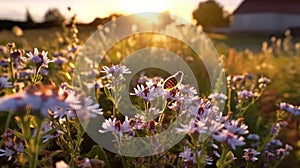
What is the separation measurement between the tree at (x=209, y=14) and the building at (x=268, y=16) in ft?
14.5

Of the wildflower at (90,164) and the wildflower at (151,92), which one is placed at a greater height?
the wildflower at (151,92)

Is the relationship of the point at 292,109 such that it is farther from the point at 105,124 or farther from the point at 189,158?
the point at 105,124

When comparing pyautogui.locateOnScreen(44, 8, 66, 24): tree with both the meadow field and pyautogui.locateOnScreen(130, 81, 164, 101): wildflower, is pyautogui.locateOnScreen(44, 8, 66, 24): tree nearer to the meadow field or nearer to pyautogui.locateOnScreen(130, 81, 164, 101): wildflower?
the meadow field

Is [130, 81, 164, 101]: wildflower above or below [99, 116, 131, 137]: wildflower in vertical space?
above

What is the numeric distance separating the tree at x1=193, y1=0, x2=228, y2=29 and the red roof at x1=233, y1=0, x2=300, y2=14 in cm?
455

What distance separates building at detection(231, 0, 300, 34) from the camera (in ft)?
108

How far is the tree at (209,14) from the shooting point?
38.7 metres

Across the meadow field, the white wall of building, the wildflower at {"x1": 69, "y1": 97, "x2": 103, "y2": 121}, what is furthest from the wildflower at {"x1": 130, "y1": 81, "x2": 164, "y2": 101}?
the white wall of building

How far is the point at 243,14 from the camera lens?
3409 centimetres

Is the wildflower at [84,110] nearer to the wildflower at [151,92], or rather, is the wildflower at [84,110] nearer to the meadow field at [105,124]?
the meadow field at [105,124]

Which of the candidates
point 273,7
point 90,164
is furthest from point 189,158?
point 273,7

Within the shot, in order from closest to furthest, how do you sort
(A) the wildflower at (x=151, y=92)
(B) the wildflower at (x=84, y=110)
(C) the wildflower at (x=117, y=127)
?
1. (B) the wildflower at (x=84, y=110)
2. (C) the wildflower at (x=117, y=127)
3. (A) the wildflower at (x=151, y=92)

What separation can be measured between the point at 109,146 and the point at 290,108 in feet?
3.27

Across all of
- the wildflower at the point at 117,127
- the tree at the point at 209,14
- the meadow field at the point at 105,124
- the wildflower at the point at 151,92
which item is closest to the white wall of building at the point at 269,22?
the tree at the point at 209,14
